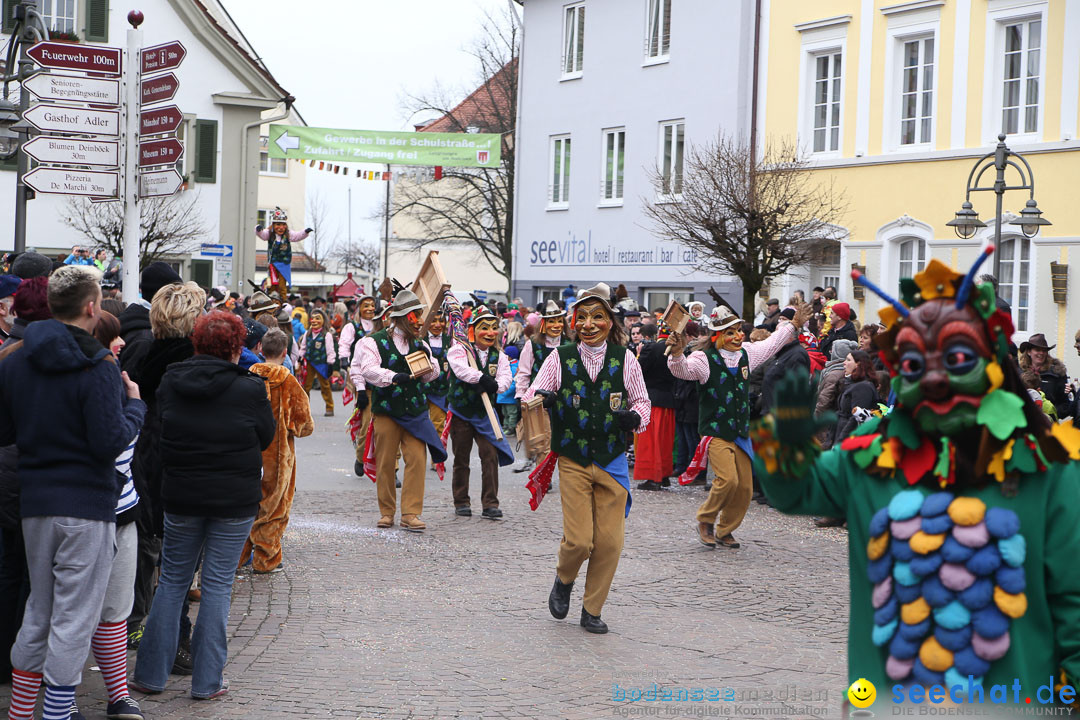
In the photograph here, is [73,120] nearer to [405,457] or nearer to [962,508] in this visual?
[405,457]

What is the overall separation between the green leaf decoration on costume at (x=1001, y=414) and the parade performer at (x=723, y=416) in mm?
6555

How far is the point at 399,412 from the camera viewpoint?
10.5 m

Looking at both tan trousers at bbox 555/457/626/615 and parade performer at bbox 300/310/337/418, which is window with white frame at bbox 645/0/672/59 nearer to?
parade performer at bbox 300/310/337/418

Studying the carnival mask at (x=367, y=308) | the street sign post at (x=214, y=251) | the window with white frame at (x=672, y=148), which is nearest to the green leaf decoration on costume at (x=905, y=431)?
the carnival mask at (x=367, y=308)

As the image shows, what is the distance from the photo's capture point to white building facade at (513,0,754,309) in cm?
2525

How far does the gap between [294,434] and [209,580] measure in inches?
117

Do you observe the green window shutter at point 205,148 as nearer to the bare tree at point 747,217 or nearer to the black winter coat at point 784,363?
the bare tree at point 747,217

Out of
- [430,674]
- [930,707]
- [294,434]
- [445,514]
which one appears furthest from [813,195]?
[930,707]

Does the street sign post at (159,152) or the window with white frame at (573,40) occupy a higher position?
the window with white frame at (573,40)

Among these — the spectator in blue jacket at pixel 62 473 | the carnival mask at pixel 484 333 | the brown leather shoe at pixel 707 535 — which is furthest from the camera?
the carnival mask at pixel 484 333

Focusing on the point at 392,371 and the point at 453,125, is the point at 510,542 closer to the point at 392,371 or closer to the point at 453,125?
the point at 392,371

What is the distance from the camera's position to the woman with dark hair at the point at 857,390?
10977mm

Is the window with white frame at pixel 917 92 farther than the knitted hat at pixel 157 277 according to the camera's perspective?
Yes

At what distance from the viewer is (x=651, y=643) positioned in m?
7.04
